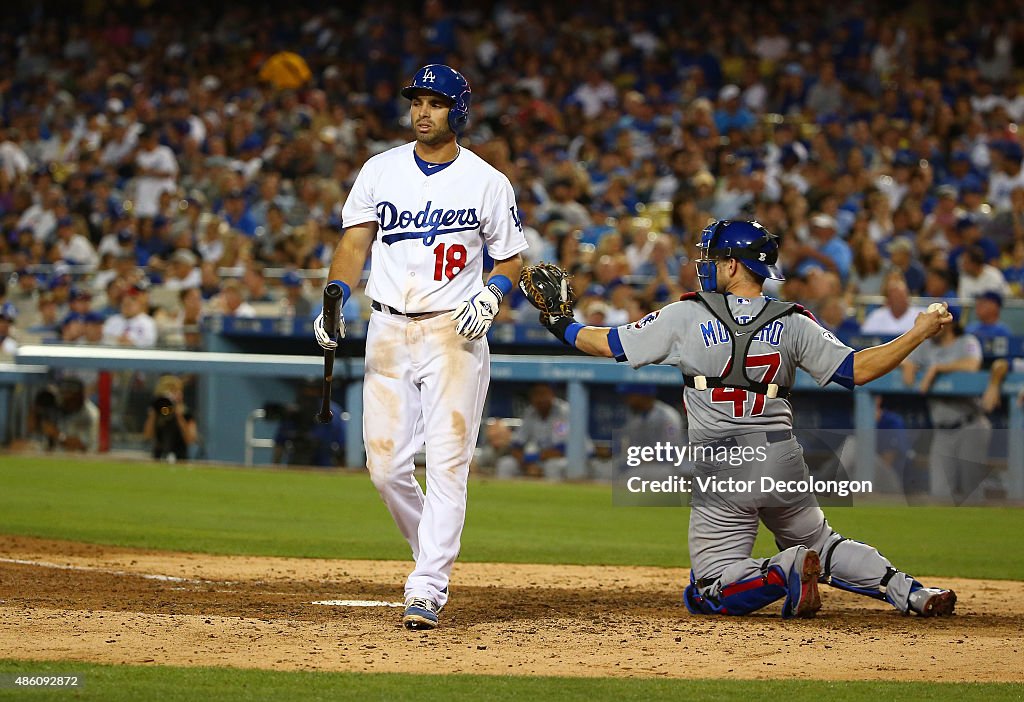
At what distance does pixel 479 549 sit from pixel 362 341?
168 inches

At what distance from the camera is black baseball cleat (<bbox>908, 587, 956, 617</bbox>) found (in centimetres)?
554

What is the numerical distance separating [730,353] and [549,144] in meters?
11.9

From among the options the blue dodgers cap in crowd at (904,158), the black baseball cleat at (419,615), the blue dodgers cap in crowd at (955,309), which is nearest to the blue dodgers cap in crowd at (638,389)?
the blue dodgers cap in crowd at (955,309)

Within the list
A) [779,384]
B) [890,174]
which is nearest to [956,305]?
[890,174]

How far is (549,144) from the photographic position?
17031 mm

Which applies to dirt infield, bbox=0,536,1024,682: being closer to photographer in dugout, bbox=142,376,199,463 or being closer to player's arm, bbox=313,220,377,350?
player's arm, bbox=313,220,377,350

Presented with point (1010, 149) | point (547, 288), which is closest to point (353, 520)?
point (547, 288)

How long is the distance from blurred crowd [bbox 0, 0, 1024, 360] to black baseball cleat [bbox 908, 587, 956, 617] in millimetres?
5502

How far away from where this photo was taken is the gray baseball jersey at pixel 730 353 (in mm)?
5414

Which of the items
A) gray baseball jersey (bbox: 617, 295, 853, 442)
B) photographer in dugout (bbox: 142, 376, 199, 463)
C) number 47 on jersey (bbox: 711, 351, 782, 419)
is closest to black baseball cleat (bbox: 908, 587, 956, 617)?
gray baseball jersey (bbox: 617, 295, 853, 442)

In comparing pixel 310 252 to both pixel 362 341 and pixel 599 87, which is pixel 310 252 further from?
pixel 599 87

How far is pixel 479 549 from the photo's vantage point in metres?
8.17

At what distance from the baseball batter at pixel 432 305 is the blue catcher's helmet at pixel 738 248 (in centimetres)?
72

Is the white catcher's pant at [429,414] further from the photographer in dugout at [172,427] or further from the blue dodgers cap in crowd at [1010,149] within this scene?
the blue dodgers cap in crowd at [1010,149]
